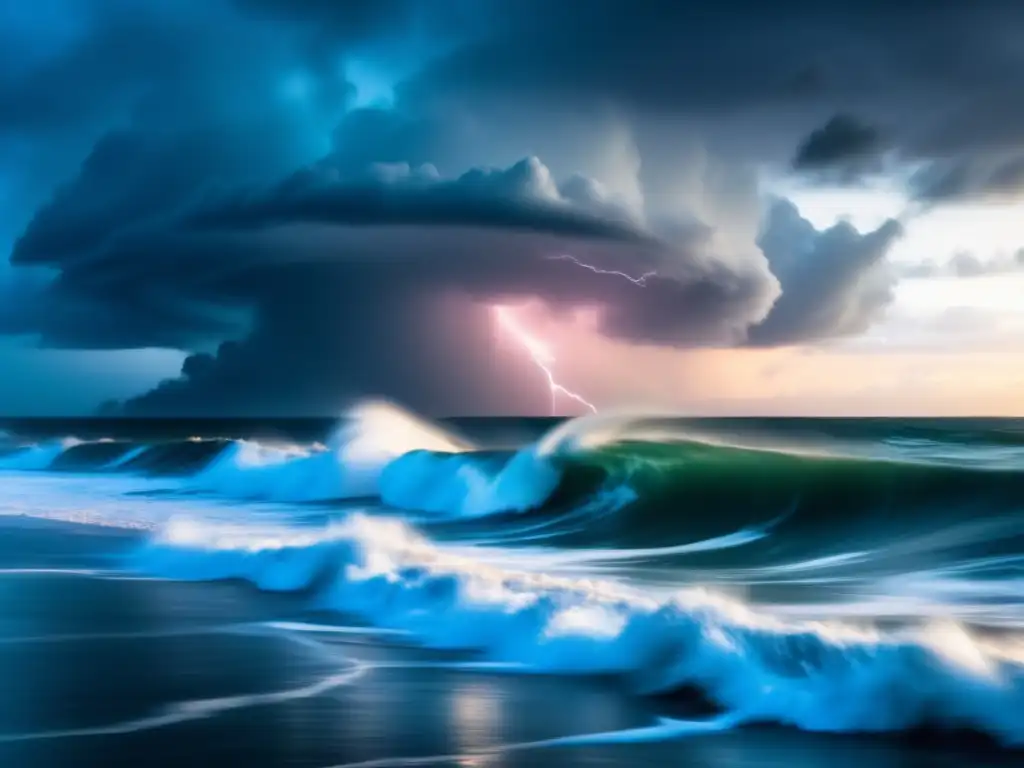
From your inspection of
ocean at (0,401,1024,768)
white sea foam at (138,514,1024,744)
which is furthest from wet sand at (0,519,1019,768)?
white sea foam at (138,514,1024,744)

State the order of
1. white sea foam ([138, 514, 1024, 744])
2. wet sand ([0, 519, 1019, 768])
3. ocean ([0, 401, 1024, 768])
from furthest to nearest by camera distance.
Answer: white sea foam ([138, 514, 1024, 744]) → ocean ([0, 401, 1024, 768]) → wet sand ([0, 519, 1019, 768])

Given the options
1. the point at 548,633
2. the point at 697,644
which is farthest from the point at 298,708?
the point at 697,644

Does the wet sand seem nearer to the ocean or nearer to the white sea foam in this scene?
the ocean

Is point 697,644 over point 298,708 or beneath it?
over

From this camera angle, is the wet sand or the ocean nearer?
the wet sand

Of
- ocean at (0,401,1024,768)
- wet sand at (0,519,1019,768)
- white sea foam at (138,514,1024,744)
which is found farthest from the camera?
white sea foam at (138,514,1024,744)

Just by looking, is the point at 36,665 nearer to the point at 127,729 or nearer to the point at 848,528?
the point at 127,729

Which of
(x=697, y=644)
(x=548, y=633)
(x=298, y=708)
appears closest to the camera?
(x=298, y=708)

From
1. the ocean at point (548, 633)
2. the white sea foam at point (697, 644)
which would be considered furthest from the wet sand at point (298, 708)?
the white sea foam at point (697, 644)

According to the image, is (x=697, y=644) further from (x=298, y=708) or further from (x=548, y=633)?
(x=298, y=708)
